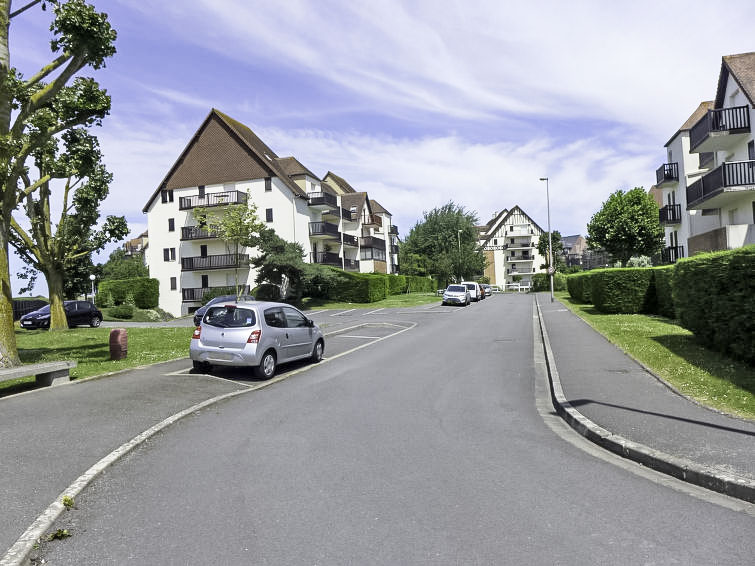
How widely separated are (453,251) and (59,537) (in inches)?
2893

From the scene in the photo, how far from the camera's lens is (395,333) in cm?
2219

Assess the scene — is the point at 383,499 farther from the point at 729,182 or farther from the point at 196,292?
the point at 196,292

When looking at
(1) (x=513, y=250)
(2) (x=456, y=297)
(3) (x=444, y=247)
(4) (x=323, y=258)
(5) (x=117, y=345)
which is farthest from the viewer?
(1) (x=513, y=250)

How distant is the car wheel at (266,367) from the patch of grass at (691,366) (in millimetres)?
7165

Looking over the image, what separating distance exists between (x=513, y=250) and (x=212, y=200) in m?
63.1

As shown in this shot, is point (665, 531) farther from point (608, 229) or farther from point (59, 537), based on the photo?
point (608, 229)

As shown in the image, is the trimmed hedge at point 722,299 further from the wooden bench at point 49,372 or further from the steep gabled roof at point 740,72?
the steep gabled roof at point 740,72

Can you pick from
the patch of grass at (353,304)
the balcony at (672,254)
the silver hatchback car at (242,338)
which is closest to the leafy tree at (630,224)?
the balcony at (672,254)

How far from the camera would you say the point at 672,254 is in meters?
40.7

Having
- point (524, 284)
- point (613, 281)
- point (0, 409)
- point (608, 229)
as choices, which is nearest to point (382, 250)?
point (608, 229)

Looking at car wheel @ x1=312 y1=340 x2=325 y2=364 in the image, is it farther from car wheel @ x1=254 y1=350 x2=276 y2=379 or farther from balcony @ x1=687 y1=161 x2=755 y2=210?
balcony @ x1=687 y1=161 x2=755 y2=210

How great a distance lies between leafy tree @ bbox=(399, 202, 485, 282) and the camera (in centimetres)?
7425

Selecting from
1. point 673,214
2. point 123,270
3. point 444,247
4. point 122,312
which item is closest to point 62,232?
point 122,312

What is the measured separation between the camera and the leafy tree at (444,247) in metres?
74.2
